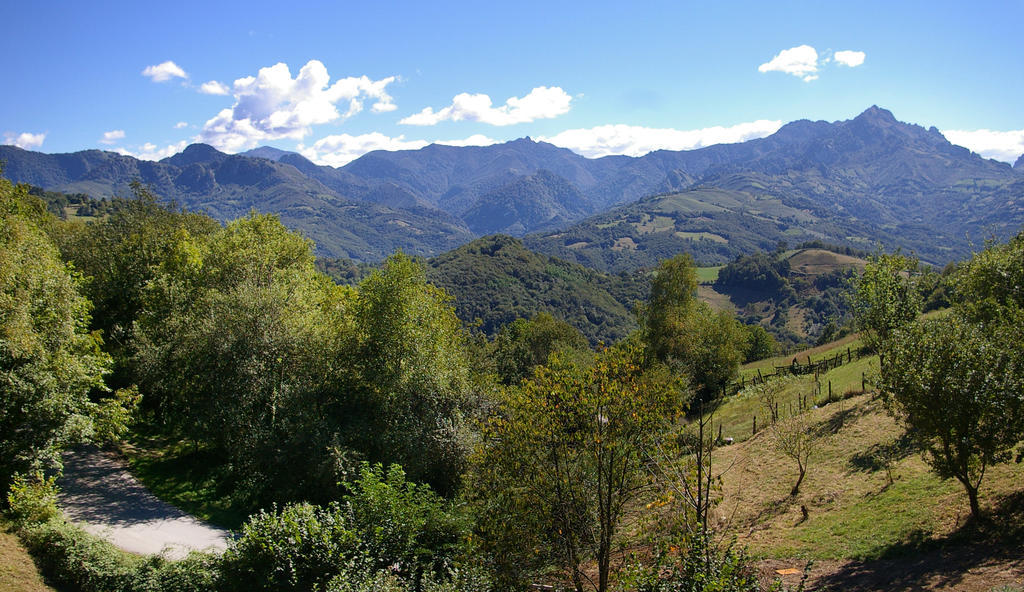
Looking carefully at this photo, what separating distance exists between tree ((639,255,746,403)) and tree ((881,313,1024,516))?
26032 mm

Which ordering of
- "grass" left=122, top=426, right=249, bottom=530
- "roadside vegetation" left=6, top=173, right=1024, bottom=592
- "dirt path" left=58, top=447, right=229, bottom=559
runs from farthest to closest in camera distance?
1. "grass" left=122, top=426, right=249, bottom=530
2. "dirt path" left=58, top=447, right=229, bottom=559
3. "roadside vegetation" left=6, top=173, right=1024, bottom=592

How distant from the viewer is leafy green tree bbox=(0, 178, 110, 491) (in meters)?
16.5

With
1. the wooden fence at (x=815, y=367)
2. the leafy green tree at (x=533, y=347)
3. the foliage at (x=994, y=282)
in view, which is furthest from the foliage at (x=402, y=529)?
the leafy green tree at (x=533, y=347)

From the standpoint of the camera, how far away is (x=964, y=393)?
40.7 ft

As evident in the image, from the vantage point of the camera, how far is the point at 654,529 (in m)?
10.8

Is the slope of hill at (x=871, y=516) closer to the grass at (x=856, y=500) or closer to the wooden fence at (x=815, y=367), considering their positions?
the grass at (x=856, y=500)

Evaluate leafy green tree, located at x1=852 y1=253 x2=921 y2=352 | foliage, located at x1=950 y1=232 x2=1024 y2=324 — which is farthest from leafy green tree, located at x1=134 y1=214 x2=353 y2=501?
leafy green tree, located at x1=852 y1=253 x2=921 y2=352

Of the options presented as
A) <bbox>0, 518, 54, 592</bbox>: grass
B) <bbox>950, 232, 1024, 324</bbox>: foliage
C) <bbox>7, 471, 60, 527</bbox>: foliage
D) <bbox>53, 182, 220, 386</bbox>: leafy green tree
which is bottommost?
<bbox>0, 518, 54, 592</bbox>: grass

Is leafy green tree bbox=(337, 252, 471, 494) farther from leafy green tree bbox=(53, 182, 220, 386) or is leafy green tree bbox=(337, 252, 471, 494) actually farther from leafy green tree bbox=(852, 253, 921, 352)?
leafy green tree bbox=(852, 253, 921, 352)

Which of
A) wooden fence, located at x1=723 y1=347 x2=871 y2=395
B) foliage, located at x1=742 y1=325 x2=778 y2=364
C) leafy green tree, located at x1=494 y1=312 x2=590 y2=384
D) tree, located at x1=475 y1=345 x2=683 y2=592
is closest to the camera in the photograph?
tree, located at x1=475 y1=345 x2=683 y2=592

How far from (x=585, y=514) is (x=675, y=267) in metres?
39.7

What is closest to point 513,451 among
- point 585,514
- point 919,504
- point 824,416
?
point 585,514

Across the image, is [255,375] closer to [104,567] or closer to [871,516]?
[104,567]

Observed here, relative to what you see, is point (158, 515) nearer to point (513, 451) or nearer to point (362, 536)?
point (362, 536)
